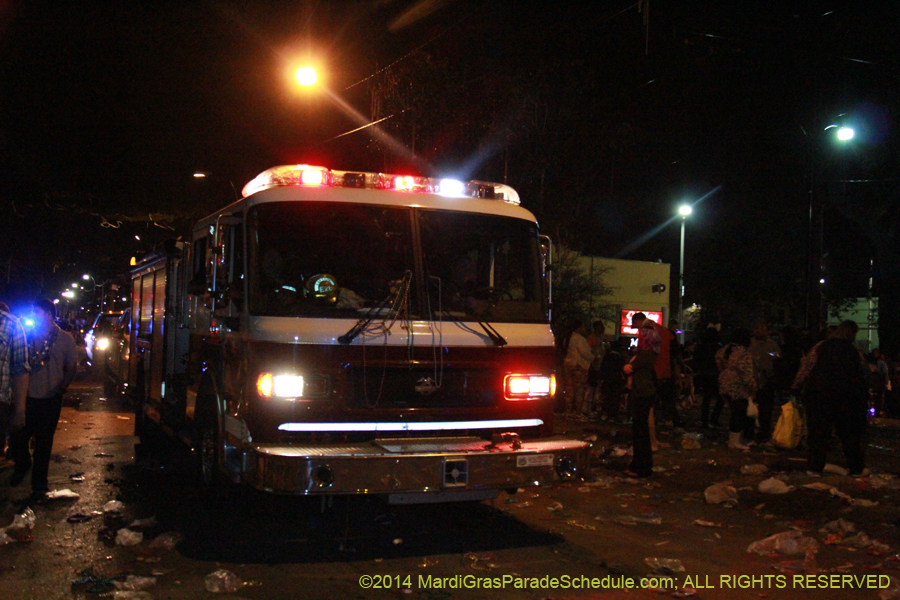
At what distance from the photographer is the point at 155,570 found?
5363 millimetres

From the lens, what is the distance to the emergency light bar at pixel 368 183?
635 centimetres

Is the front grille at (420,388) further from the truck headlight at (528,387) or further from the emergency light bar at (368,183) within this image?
the emergency light bar at (368,183)

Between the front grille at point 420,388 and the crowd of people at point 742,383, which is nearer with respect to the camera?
the front grille at point 420,388

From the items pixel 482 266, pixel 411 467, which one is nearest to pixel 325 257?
pixel 482 266

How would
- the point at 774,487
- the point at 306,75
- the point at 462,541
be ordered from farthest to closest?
the point at 306,75 → the point at 774,487 → the point at 462,541

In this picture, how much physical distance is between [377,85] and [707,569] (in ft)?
38.5

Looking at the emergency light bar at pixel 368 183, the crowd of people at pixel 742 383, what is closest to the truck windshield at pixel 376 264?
the emergency light bar at pixel 368 183

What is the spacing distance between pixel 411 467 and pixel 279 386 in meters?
1.04

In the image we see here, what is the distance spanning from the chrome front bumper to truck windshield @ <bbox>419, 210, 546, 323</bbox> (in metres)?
1.06

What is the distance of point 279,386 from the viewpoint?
18.3ft

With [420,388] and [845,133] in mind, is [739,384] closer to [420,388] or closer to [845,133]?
[420,388]

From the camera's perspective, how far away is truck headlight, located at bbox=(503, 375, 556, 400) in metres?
6.31

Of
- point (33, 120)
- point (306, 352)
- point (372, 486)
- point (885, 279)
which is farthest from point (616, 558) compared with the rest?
point (885, 279)

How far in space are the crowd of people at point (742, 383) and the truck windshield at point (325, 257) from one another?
1.85 metres
